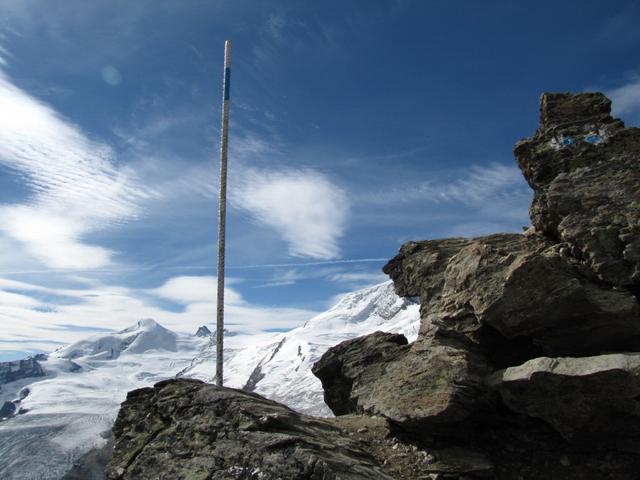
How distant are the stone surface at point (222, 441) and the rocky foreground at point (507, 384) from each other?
0.06m

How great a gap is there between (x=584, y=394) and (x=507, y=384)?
9.10 ft

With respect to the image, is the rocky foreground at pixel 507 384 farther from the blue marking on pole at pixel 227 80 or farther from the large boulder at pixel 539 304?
the blue marking on pole at pixel 227 80

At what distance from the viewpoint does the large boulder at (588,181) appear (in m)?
21.5

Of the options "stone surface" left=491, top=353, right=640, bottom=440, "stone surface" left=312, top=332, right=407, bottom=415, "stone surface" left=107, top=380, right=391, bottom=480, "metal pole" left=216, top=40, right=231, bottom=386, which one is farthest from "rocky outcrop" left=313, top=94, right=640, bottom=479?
"metal pole" left=216, top=40, right=231, bottom=386

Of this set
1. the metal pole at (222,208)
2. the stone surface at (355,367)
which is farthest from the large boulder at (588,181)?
the metal pole at (222,208)

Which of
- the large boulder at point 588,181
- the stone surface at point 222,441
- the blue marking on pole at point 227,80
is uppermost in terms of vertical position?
the blue marking on pole at point 227,80

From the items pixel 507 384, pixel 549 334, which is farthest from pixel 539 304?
pixel 507 384

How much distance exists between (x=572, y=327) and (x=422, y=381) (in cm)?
676

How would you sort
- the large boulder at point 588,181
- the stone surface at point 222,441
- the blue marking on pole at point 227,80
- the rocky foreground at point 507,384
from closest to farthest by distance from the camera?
the stone surface at point 222,441 → the rocky foreground at point 507,384 → the large boulder at point 588,181 → the blue marking on pole at point 227,80

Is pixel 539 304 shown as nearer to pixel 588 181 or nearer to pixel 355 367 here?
pixel 588 181

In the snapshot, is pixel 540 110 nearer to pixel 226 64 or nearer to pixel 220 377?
pixel 226 64

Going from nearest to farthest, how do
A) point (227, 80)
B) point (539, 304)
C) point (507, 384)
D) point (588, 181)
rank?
point (507, 384) → point (539, 304) → point (588, 181) → point (227, 80)

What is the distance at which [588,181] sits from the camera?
77.4 ft

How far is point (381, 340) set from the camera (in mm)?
28234
